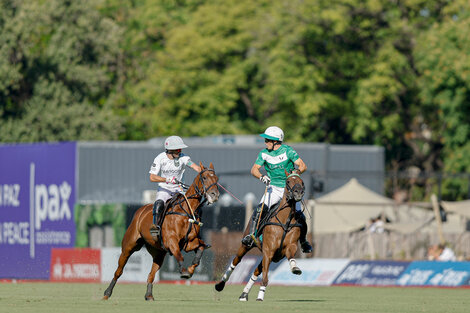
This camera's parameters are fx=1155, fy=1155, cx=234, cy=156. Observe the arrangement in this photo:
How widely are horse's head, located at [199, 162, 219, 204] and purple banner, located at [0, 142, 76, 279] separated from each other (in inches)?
631

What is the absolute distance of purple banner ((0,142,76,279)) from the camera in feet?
114

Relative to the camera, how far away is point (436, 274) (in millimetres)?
28703

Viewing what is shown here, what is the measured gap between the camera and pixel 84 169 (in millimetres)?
36344

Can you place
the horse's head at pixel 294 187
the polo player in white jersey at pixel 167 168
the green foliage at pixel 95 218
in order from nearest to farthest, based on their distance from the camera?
the horse's head at pixel 294 187 < the polo player in white jersey at pixel 167 168 < the green foliage at pixel 95 218

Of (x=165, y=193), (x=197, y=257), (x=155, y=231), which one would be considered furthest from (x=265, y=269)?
(x=165, y=193)

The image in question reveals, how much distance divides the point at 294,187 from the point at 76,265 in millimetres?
14521

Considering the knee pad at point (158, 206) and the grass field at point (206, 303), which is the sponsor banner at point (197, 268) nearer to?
the grass field at point (206, 303)

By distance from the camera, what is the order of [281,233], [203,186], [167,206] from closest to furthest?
[281,233] → [203,186] → [167,206]

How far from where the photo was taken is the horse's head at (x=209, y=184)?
1855cm

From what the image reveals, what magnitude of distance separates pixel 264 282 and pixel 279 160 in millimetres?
1993

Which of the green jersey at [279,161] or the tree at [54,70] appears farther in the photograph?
the tree at [54,70]

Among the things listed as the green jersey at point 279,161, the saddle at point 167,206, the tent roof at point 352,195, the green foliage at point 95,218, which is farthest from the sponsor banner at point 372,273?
the green jersey at point 279,161

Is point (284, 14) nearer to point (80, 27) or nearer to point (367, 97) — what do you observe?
point (367, 97)

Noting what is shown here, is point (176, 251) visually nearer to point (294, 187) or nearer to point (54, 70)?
point (294, 187)
